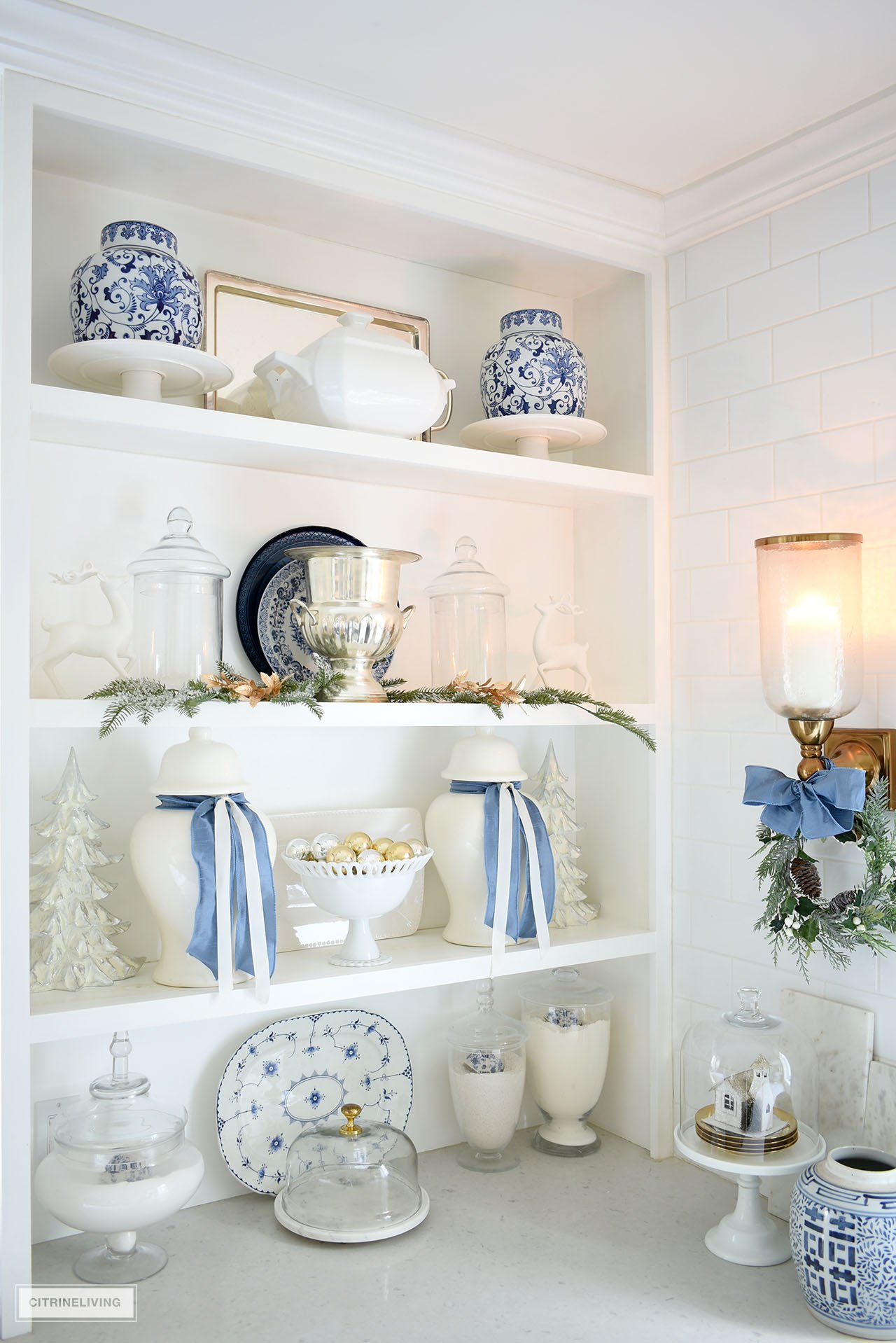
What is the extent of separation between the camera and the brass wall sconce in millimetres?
1584

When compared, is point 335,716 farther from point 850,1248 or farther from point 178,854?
point 850,1248

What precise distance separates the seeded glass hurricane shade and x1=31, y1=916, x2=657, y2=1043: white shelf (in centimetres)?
59

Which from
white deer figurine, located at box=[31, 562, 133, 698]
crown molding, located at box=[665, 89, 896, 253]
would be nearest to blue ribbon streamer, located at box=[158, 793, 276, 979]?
white deer figurine, located at box=[31, 562, 133, 698]

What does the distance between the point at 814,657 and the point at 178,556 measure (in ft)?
3.10

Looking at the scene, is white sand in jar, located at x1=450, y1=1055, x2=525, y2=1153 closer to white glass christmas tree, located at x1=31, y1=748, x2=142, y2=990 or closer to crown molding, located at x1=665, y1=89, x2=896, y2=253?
white glass christmas tree, located at x1=31, y1=748, x2=142, y2=990

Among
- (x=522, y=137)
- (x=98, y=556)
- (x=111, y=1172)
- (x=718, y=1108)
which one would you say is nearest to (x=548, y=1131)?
(x=718, y=1108)

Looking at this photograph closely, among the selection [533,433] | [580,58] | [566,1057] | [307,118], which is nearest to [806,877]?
[566,1057]

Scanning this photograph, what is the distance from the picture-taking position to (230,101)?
157 cm

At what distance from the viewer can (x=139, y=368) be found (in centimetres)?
158

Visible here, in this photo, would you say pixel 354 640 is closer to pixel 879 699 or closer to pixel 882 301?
pixel 879 699

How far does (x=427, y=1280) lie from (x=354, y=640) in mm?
932

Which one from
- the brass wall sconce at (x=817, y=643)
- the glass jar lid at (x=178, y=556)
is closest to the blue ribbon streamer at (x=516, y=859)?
the brass wall sconce at (x=817, y=643)

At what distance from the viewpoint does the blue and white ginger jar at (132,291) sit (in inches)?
60.4

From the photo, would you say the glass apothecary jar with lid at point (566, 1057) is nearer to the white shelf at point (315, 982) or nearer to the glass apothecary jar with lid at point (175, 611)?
the white shelf at point (315, 982)
